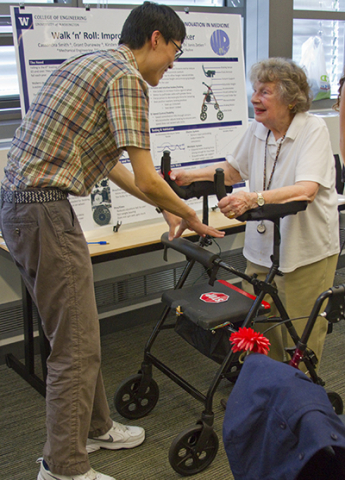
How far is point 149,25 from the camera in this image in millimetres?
1533

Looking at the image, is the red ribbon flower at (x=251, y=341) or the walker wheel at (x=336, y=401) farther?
the walker wheel at (x=336, y=401)

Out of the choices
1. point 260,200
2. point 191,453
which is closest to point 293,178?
point 260,200

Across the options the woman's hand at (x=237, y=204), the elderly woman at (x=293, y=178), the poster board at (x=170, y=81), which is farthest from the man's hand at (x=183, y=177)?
the poster board at (x=170, y=81)

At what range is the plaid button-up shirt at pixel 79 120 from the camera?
4.71 ft

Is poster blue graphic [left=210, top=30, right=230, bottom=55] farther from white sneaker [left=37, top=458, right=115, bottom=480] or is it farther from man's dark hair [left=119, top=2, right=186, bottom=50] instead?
white sneaker [left=37, top=458, right=115, bottom=480]

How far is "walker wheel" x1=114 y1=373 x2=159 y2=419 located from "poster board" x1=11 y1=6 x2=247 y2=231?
91 centimetres

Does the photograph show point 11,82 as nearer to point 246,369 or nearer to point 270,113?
point 270,113

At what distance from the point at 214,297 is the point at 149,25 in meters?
1.08

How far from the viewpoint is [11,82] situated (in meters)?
2.97

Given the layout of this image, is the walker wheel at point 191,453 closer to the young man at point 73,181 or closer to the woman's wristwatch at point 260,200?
the young man at point 73,181

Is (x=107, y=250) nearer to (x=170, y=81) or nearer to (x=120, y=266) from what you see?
(x=120, y=266)

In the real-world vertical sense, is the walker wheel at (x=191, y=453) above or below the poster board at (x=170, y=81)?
below

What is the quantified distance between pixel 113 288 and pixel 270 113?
5.34ft

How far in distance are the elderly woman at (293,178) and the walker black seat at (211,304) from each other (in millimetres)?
210
